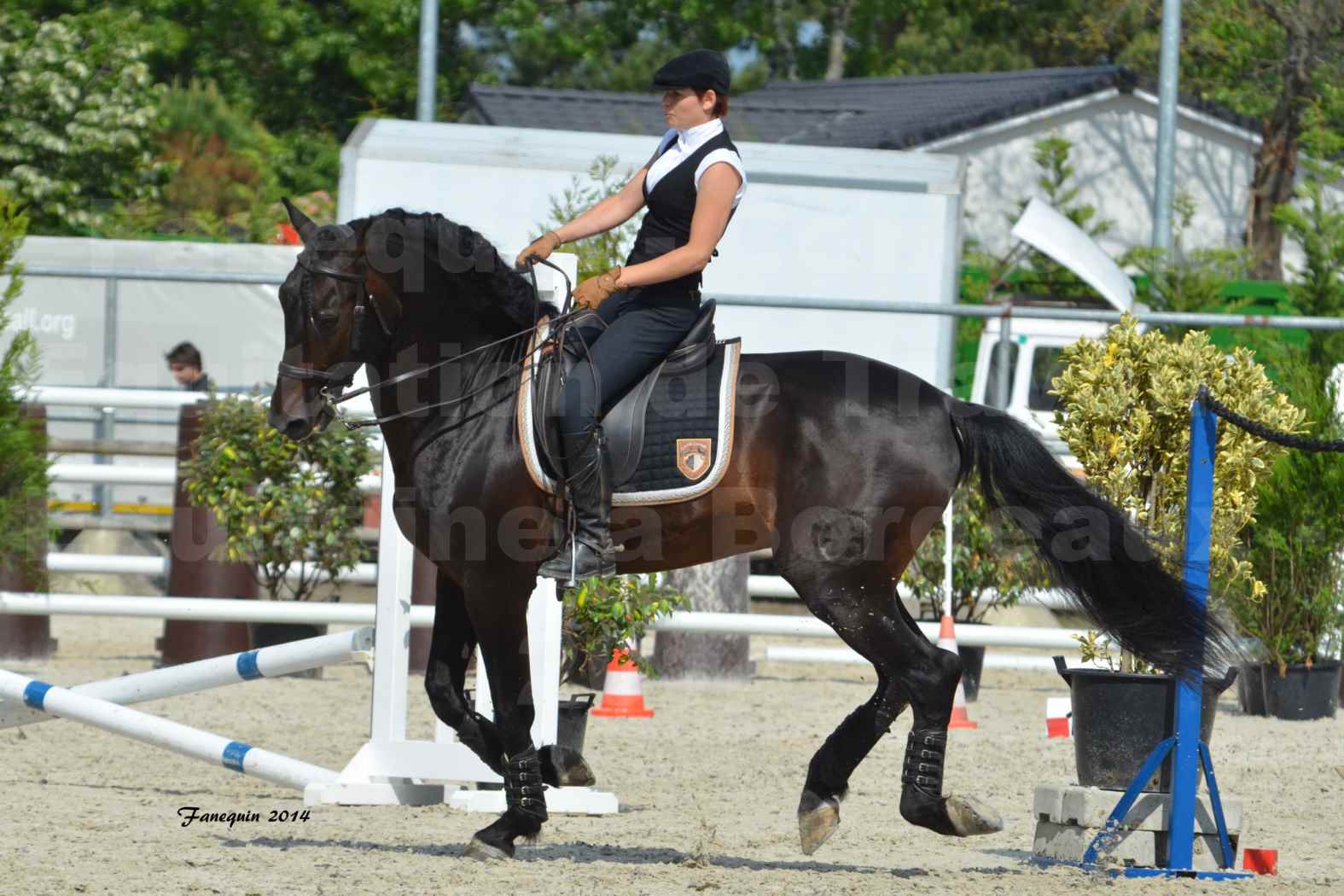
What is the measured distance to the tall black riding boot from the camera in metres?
5.27

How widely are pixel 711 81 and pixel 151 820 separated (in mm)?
3090

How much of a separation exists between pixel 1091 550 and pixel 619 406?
1.51 metres

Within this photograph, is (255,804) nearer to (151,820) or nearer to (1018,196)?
(151,820)

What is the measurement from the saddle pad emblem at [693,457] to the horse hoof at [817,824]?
1.09m

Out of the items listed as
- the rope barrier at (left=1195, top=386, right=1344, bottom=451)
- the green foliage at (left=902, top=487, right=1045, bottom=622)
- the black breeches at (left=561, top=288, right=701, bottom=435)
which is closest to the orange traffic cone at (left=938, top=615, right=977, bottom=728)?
the green foliage at (left=902, top=487, right=1045, bottom=622)

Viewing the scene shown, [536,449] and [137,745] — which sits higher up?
[536,449]

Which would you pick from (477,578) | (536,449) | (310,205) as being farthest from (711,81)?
(310,205)

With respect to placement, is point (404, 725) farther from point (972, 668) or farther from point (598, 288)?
point (972, 668)

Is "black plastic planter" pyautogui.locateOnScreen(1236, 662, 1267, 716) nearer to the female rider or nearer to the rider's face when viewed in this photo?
the female rider

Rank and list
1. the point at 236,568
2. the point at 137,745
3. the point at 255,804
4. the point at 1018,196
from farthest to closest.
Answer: the point at 1018,196, the point at 236,568, the point at 137,745, the point at 255,804

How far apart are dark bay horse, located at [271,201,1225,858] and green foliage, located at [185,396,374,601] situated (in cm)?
420

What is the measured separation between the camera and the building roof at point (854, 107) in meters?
20.0

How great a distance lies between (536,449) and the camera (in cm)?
Answer: 534

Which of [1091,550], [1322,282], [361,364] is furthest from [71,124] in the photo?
[1091,550]
